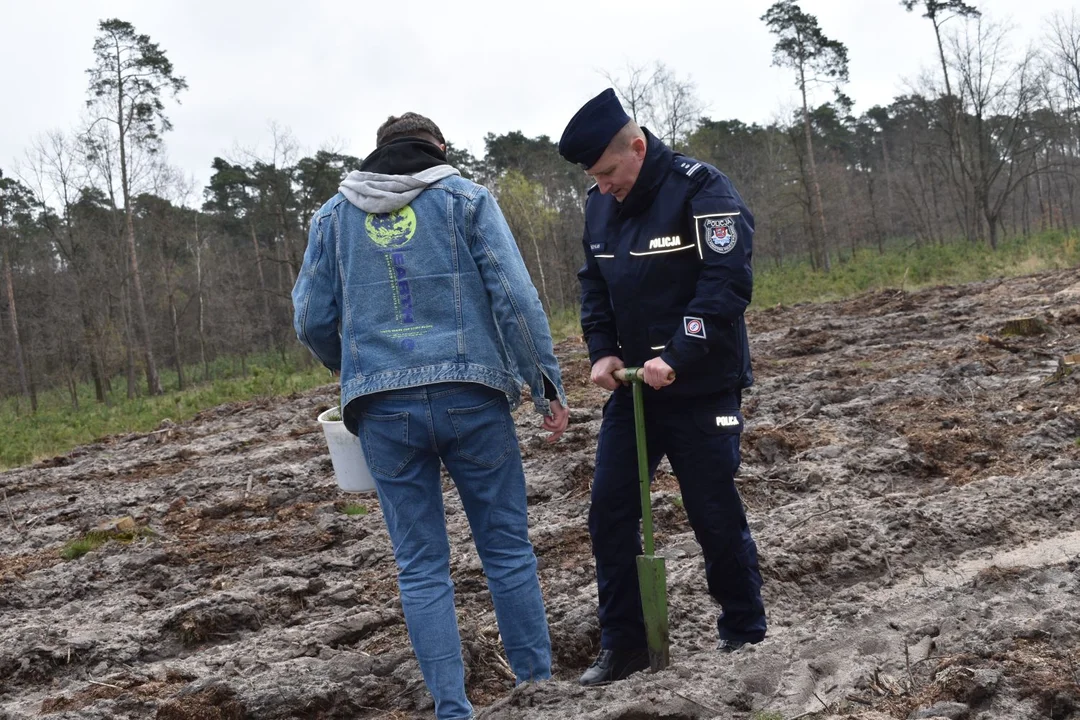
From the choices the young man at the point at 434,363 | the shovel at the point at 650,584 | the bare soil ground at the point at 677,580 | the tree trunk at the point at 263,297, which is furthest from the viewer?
the tree trunk at the point at 263,297

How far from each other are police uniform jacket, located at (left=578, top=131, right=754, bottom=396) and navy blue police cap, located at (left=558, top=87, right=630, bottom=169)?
0.15 meters

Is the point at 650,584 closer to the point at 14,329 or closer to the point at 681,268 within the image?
the point at 681,268

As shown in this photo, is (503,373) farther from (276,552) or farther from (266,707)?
(276,552)

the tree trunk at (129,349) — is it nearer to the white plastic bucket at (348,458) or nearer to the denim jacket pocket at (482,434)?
the white plastic bucket at (348,458)

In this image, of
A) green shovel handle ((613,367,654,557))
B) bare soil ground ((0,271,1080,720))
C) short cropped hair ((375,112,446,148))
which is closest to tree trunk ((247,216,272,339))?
bare soil ground ((0,271,1080,720))

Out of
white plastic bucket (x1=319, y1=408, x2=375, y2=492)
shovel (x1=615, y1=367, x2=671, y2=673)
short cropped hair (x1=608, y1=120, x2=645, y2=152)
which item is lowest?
shovel (x1=615, y1=367, x2=671, y2=673)

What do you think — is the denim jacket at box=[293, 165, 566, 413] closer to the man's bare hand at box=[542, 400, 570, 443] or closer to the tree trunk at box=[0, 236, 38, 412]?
the man's bare hand at box=[542, 400, 570, 443]

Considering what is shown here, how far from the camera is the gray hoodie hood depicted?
285 centimetres

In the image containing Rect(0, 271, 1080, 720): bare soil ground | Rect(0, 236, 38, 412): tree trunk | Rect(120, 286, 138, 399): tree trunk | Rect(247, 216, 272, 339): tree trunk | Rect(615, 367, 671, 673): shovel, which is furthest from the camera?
Rect(247, 216, 272, 339): tree trunk

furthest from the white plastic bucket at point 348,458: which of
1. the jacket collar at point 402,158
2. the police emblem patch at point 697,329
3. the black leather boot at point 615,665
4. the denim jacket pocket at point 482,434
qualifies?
the police emblem patch at point 697,329

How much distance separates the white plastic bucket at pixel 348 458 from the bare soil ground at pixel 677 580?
0.84 metres

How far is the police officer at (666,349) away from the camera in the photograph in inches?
114

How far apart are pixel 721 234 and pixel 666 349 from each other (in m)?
0.39

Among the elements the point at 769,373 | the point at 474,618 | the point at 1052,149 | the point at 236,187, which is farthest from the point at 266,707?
the point at 1052,149
